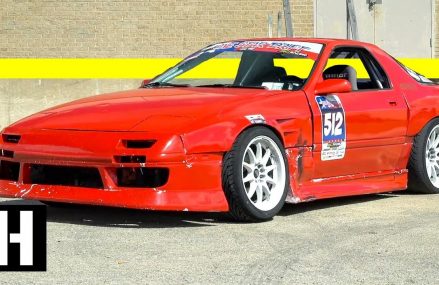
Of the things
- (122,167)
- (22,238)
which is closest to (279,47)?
(122,167)

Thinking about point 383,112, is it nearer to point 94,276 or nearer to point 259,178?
point 259,178

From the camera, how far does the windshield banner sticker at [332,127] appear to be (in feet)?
27.2

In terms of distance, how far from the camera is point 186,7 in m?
22.9

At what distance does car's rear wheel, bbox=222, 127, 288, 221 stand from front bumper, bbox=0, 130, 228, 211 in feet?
0.29

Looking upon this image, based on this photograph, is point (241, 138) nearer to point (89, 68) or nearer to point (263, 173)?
point (263, 173)

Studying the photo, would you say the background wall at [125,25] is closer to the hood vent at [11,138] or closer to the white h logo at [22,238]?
the hood vent at [11,138]

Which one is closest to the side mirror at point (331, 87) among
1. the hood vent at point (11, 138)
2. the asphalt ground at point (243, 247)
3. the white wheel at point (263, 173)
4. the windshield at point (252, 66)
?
the windshield at point (252, 66)

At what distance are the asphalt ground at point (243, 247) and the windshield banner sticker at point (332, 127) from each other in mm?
451

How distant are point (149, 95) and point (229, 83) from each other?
86 centimetres

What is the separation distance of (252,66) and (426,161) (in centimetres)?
178

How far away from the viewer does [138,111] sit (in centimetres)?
769

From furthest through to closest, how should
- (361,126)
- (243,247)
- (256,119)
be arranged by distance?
(361,126), (256,119), (243,247)

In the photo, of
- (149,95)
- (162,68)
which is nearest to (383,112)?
(149,95)

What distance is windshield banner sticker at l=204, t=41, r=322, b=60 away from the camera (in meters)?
8.78
